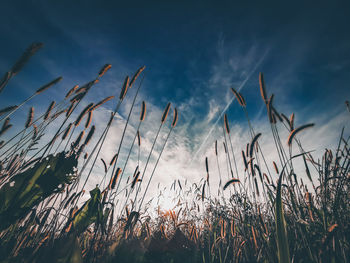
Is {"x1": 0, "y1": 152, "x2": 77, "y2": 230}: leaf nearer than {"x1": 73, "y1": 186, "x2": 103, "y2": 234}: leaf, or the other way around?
{"x1": 0, "y1": 152, "x2": 77, "y2": 230}: leaf

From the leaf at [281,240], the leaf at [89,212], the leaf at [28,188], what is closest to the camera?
the leaf at [281,240]

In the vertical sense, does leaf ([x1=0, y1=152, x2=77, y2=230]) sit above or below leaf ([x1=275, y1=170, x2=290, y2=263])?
above

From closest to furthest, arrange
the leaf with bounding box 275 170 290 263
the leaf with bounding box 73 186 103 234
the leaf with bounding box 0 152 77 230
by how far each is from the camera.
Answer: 1. the leaf with bounding box 275 170 290 263
2. the leaf with bounding box 0 152 77 230
3. the leaf with bounding box 73 186 103 234

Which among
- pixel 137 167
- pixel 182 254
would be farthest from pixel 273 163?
pixel 137 167

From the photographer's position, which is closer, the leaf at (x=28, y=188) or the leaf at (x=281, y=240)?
the leaf at (x=281, y=240)

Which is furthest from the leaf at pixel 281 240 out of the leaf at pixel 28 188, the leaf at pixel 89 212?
the leaf at pixel 28 188

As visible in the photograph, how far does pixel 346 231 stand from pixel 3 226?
307 cm

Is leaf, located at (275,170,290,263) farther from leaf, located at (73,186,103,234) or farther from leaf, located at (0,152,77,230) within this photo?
leaf, located at (0,152,77,230)

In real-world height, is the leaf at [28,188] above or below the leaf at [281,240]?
above

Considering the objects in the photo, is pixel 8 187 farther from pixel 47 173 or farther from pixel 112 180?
pixel 112 180

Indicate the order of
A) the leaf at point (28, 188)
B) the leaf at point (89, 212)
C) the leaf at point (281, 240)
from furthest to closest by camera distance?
the leaf at point (89, 212) → the leaf at point (28, 188) → the leaf at point (281, 240)

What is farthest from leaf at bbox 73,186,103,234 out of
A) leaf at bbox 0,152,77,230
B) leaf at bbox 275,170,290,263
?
leaf at bbox 275,170,290,263

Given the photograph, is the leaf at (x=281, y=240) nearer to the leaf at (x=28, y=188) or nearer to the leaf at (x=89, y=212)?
the leaf at (x=89, y=212)

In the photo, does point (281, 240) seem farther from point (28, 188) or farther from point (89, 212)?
point (28, 188)
